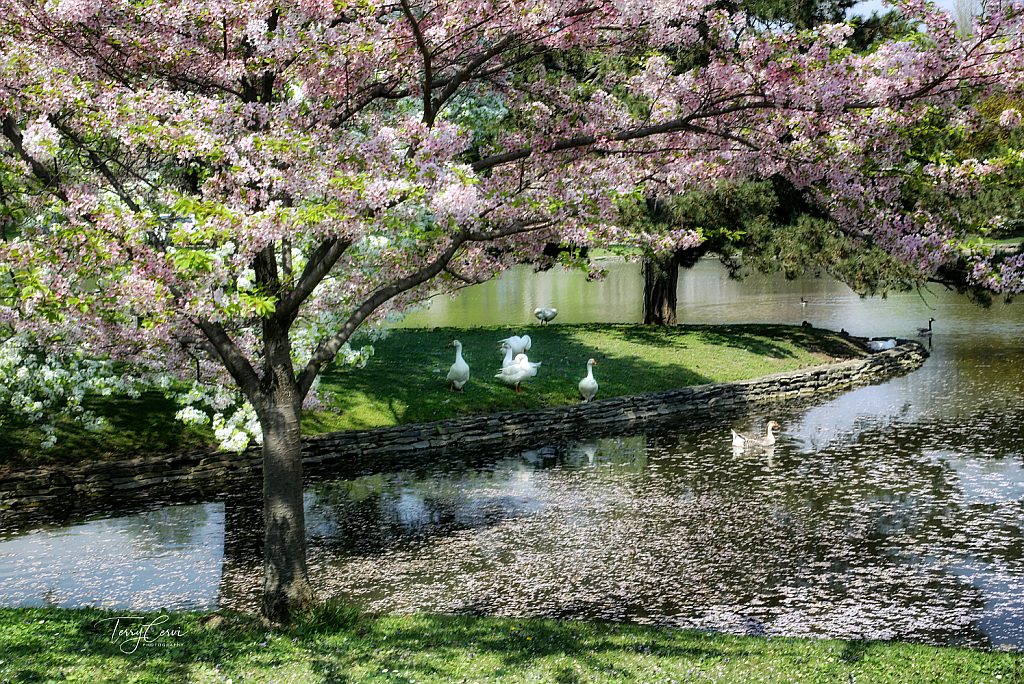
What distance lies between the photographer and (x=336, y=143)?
385 inches

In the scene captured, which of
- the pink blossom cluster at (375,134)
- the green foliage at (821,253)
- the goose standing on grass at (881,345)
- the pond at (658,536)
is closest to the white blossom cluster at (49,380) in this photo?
the pond at (658,536)

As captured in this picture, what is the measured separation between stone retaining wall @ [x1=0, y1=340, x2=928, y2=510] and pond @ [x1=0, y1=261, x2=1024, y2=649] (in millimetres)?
1078

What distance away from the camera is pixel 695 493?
16.5m

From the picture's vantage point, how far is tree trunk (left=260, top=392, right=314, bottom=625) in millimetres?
10117

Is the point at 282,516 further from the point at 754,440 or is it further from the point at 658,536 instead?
the point at 754,440

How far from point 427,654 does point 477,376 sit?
1656 centimetres

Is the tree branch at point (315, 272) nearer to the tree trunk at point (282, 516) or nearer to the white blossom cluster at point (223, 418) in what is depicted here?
the tree trunk at point (282, 516)

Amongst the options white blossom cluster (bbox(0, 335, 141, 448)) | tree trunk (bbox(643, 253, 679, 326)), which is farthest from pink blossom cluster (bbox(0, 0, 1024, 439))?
tree trunk (bbox(643, 253, 679, 326))

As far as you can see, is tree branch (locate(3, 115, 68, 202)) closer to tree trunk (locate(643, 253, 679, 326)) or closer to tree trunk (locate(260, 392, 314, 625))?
tree trunk (locate(260, 392, 314, 625))

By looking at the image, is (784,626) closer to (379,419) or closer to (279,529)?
(279,529)

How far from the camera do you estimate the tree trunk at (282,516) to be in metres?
10.1

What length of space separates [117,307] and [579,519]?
8.42 meters

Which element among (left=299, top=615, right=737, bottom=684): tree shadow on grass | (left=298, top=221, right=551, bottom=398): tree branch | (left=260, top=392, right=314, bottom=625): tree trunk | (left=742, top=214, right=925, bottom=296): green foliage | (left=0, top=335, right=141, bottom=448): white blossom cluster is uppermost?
(left=742, top=214, right=925, bottom=296): green foliage

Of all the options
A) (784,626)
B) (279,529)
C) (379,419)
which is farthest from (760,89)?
(379,419)
